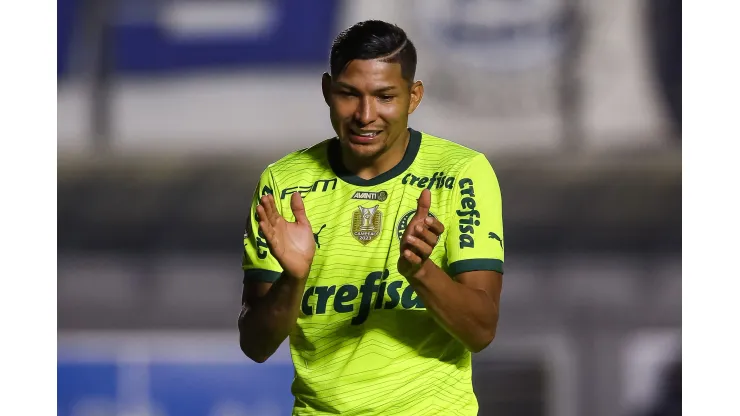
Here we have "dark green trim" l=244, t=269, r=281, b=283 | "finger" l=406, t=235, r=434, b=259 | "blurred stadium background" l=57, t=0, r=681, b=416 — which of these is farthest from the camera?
"blurred stadium background" l=57, t=0, r=681, b=416

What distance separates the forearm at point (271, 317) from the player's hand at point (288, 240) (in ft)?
0.11

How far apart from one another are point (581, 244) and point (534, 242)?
0.19 m

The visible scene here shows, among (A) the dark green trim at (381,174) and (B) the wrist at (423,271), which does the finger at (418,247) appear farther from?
(A) the dark green trim at (381,174)

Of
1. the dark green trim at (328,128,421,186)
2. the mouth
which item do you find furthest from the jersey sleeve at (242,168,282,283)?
the mouth

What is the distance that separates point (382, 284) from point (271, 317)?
254mm

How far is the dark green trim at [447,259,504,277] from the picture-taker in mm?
2387

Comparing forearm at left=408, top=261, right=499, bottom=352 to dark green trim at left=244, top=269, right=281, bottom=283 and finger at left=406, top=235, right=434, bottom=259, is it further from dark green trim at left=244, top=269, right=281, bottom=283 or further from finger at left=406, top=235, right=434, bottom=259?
dark green trim at left=244, top=269, right=281, bottom=283

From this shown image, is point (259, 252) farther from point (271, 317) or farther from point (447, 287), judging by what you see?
point (447, 287)

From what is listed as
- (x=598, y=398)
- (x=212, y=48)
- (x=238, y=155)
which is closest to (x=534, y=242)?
(x=598, y=398)

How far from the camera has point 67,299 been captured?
474 cm

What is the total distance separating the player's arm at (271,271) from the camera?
2258mm

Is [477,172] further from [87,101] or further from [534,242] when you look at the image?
[87,101]

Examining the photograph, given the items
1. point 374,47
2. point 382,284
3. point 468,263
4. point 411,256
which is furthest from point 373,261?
point 374,47

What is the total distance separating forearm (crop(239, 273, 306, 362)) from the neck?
14.0 inches
